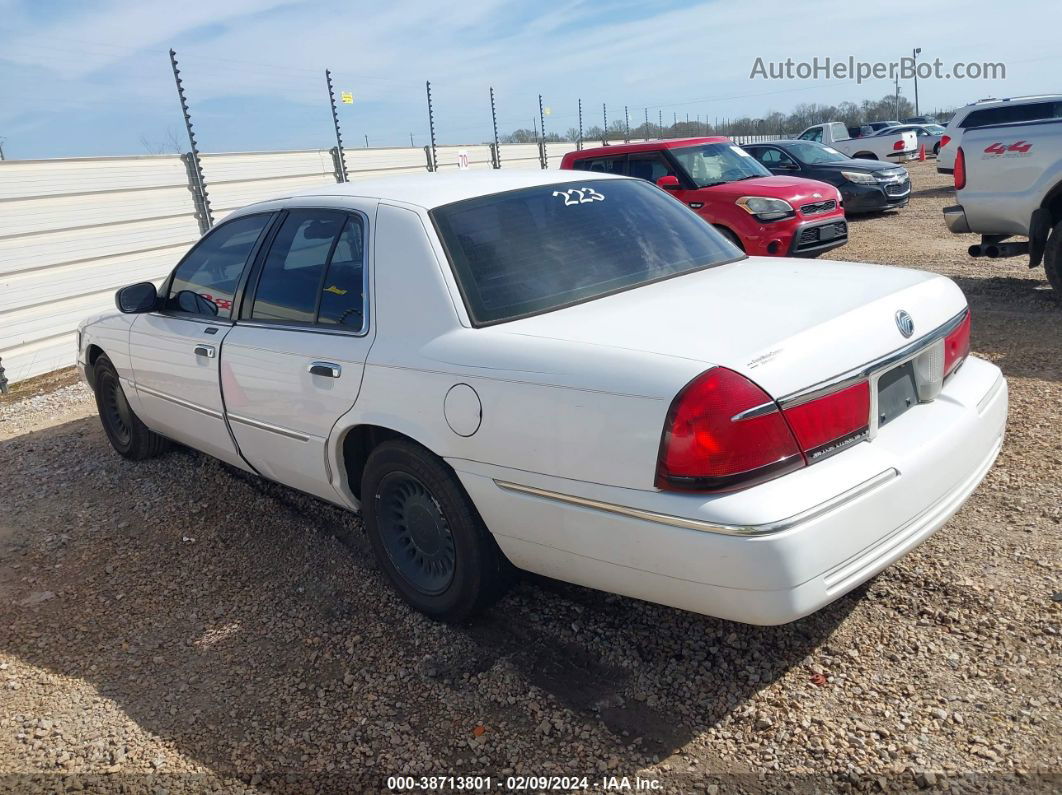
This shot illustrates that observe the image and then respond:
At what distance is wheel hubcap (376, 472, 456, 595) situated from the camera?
315 centimetres

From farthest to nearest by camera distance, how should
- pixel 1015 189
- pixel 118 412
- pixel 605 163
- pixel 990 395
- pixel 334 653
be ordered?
pixel 605 163
pixel 1015 189
pixel 118 412
pixel 334 653
pixel 990 395

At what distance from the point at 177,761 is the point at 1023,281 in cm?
873

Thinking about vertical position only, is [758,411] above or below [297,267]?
below

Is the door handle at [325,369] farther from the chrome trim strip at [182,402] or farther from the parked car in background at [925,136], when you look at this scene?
the parked car in background at [925,136]

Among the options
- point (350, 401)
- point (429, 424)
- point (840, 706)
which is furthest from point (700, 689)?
point (350, 401)

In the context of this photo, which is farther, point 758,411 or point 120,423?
point 120,423

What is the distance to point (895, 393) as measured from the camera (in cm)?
269

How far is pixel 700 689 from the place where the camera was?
2762 millimetres

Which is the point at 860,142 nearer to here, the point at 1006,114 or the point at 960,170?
the point at 1006,114

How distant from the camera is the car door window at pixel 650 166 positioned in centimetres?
1009

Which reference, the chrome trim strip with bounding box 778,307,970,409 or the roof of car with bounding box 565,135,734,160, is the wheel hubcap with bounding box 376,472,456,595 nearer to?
the chrome trim strip with bounding box 778,307,970,409

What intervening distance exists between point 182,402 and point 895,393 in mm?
3526

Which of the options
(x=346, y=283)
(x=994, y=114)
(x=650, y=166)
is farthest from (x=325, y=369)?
(x=994, y=114)

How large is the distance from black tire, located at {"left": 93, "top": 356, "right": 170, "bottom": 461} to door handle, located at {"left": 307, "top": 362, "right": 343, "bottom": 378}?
7.96 ft
